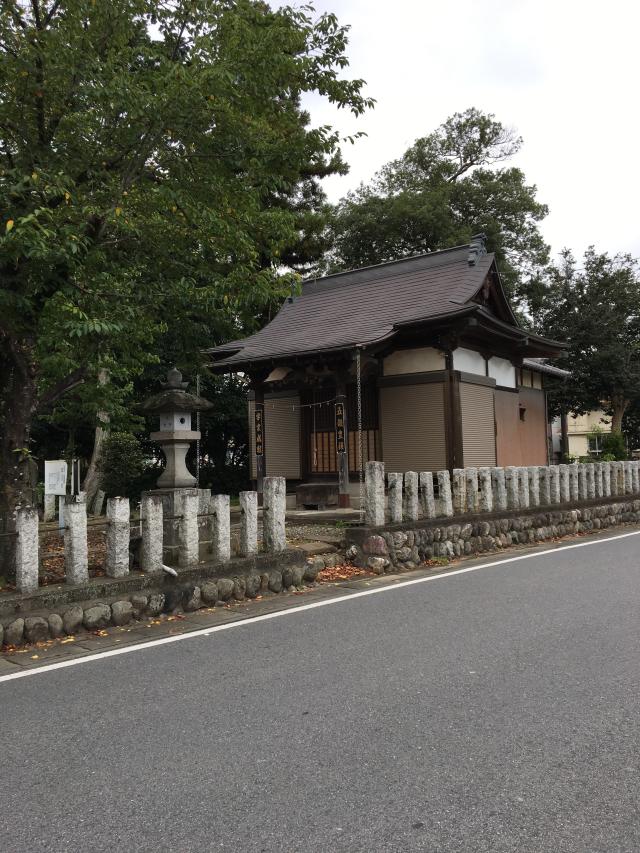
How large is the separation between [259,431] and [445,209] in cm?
1910

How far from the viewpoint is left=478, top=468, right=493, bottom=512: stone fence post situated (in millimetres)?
11727

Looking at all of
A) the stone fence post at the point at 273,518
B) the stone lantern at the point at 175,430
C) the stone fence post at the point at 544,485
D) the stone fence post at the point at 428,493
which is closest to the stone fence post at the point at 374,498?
the stone fence post at the point at 428,493

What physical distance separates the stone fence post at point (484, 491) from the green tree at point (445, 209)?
20.0 metres

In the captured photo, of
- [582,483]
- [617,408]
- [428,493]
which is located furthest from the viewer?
[617,408]

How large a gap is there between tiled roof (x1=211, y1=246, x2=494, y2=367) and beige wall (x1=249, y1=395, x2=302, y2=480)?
62.7 inches

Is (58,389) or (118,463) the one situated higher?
(58,389)

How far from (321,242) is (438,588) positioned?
68.2 feet

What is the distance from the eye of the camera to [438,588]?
7910mm

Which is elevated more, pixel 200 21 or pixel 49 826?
pixel 200 21

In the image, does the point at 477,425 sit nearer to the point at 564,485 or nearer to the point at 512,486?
the point at 564,485

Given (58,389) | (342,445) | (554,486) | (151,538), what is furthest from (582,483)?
(58,389)

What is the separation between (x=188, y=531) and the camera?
7.15 meters

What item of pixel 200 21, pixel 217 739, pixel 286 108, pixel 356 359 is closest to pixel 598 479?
pixel 356 359

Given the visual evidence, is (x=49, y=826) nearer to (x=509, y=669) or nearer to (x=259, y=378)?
(x=509, y=669)
